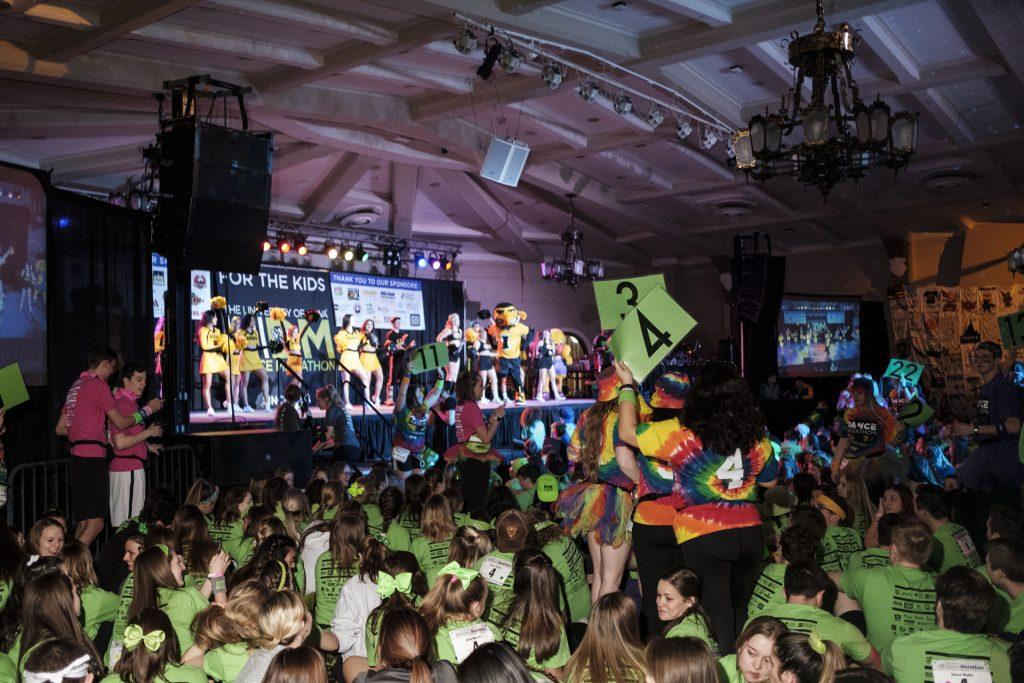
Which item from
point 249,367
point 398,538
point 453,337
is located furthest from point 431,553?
point 453,337

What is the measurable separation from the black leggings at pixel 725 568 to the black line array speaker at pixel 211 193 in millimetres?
5464

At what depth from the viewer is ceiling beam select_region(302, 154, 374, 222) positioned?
14.8 metres

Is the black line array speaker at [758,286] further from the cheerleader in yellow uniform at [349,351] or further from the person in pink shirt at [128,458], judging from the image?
the person in pink shirt at [128,458]

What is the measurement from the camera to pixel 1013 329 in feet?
24.1

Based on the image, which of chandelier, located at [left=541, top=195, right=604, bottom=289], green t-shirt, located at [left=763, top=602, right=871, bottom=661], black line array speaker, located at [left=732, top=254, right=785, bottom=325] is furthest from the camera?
chandelier, located at [left=541, top=195, right=604, bottom=289]

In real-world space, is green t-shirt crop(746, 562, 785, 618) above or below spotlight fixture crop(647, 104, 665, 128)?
below

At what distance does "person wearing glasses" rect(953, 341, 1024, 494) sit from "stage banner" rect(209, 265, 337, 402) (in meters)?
11.5

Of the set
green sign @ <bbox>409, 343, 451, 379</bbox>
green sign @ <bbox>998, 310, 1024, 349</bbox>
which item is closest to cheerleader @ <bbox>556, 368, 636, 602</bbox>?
green sign @ <bbox>998, 310, 1024, 349</bbox>

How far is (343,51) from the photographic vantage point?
928cm

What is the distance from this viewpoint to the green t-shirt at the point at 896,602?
11.7 ft

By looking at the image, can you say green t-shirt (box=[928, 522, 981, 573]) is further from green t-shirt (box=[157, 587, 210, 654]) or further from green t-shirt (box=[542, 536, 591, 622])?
green t-shirt (box=[157, 587, 210, 654])

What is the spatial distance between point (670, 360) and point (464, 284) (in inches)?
187

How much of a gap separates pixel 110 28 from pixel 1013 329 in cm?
771

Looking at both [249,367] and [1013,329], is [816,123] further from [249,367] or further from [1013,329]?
[249,367]
